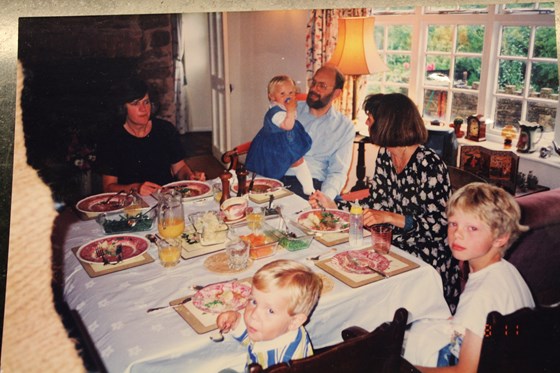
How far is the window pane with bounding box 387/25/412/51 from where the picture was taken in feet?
7.00

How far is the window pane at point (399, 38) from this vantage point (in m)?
2.13

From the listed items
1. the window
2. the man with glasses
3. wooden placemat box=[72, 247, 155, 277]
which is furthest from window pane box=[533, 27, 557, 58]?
wooden placemat box=[72, 247, 155, 277]

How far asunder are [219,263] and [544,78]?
53.1 inches

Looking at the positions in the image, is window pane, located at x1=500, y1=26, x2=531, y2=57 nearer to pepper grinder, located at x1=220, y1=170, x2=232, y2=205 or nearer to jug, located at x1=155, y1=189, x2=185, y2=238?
pepper grinder, located at x1=220, y1=170, x2=232, y2=205

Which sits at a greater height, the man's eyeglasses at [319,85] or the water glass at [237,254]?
the man's eyeglasses at [319,85]

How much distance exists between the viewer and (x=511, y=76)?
79.3 inches

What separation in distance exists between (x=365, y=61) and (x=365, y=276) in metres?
0.97

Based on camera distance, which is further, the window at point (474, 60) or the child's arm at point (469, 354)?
the window at point (474, 60)

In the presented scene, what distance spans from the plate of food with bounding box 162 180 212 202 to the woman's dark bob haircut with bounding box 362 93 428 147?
76 cm

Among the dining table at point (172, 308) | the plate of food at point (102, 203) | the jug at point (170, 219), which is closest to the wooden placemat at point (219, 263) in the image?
the dining table at point (172, 308)

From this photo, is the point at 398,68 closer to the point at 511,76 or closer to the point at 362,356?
the point at 511,76

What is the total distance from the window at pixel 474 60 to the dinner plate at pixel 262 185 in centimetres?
56

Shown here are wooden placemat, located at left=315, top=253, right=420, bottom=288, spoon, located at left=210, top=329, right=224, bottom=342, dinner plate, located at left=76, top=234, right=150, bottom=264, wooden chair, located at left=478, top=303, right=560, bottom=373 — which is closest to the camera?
wooden chair, located at left=478, top=303, right=560, bottom=373

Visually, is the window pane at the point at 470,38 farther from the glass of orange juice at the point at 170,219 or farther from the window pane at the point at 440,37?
the glass of orange juice at the point at 170,219
